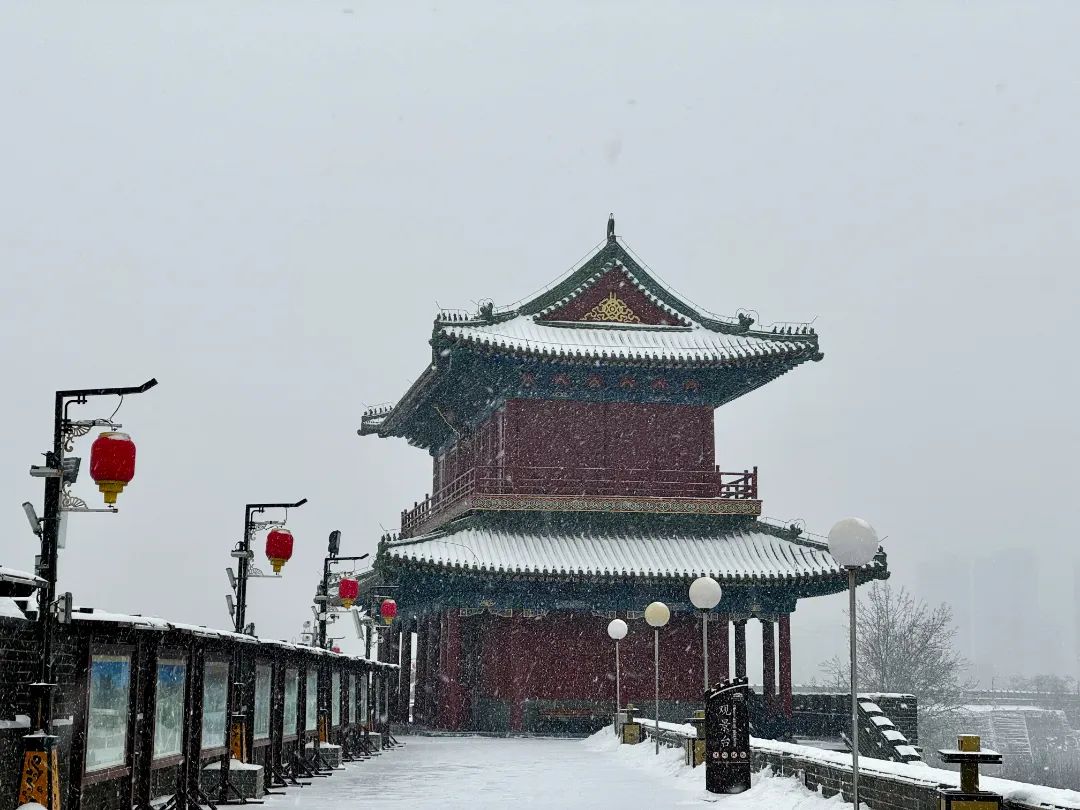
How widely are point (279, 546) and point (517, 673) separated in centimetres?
1249

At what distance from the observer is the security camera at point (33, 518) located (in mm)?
10625

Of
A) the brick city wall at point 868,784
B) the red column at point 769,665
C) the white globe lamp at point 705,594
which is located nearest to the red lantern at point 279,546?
the white globe lamp at point 705,594

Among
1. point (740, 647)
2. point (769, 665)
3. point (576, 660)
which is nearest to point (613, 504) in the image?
point (576, 660)

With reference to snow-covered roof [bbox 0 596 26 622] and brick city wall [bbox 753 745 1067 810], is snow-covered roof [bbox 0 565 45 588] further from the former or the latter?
brick city wall [bbox 753 745 1067 810]

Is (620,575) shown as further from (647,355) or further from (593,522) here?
(647,355)

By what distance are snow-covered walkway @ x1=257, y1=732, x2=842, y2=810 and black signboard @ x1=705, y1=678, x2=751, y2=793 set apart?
231 millimetres

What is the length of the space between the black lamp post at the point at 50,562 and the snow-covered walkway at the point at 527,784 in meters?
5.25

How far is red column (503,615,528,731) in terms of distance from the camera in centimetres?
3269

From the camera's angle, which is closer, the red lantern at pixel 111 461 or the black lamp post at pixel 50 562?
the black lamp post at pixel 50 562

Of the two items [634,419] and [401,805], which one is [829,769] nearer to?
[401,805]

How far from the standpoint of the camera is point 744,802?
16.5 m

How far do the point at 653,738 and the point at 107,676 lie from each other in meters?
16.3

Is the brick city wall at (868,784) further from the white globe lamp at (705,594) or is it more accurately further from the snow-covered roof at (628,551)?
the snow-covered roof at (628,551)

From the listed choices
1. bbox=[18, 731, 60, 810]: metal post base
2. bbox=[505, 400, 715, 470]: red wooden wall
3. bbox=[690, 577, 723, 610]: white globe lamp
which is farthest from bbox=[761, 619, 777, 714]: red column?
bbox=[18, 731, 60, 810]: metal post base
